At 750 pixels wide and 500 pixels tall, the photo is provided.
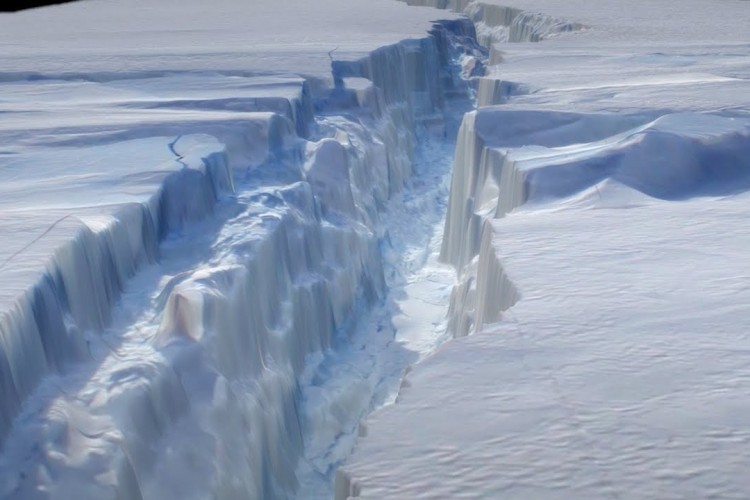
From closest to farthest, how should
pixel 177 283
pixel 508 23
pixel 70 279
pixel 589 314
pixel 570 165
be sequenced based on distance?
1. pixel 589 314
2. pixel 70 279
3. pixel 177 283
4. pixel 570 165
5. pixel 508 23

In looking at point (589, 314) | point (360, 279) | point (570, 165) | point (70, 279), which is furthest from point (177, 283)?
point (360, 279)

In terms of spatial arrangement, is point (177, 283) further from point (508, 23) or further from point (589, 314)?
point (508, 23)

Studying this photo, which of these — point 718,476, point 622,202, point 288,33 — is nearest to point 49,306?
point 718,476

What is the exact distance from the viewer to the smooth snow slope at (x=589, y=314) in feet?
6.45

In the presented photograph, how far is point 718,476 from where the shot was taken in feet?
6.19

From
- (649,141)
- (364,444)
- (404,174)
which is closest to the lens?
(364,444)

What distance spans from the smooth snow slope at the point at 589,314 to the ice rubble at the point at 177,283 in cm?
69

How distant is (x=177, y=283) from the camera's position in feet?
11.2

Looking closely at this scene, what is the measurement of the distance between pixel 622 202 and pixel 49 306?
1971mm

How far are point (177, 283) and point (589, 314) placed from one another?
1383mm

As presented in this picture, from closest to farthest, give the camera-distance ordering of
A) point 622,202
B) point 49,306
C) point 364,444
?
point 364,444, point 49,306, point 622,202

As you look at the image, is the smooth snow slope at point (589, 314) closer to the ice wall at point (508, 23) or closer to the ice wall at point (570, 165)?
the ice wall at point (570, 165)

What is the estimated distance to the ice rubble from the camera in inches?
104

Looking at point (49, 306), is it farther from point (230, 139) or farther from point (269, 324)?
point (230, 139)
